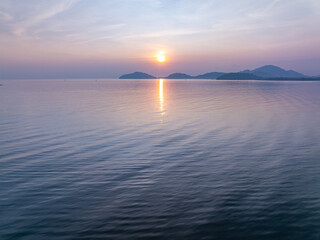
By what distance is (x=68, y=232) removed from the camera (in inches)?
466

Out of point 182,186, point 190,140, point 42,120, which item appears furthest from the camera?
point 42,120

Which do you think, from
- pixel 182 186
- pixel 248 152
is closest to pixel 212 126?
pixel 248 152

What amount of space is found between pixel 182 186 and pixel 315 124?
30679 millimetres

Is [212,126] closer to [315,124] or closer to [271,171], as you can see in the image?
[315,124]

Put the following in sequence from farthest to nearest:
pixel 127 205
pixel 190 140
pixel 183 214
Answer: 1. pixel 190 140
2. pixel 127 205
3. pixel 183 214

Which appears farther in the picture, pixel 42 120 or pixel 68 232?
pixel 42 120

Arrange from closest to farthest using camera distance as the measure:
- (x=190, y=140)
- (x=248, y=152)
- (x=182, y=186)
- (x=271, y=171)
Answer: (x=182, y=186), (x=271, y=171), (x=248, y=152), (x=190, y=140)

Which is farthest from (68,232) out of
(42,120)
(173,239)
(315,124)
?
(315,124)

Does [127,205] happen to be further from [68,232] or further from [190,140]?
[190,140]

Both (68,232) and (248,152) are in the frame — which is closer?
(68,232)

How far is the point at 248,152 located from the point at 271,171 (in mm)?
5225

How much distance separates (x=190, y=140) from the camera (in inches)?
1165

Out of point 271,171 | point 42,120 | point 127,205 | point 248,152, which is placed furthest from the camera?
point 42,120

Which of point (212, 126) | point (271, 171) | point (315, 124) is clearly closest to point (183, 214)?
point (271, 171)
